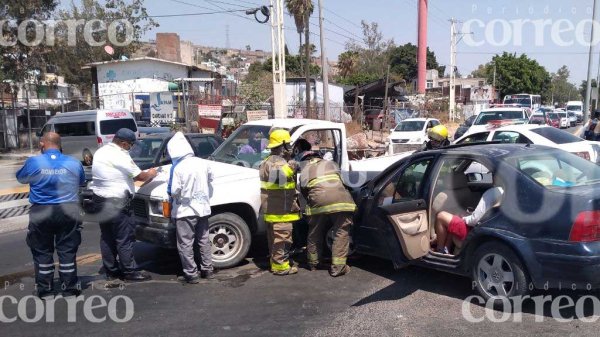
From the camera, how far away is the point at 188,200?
224 inches

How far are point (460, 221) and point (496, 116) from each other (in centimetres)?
1510

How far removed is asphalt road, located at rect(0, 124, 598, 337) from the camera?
14.6ft

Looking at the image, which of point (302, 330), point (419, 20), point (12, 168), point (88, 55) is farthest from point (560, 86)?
point (302, 330)

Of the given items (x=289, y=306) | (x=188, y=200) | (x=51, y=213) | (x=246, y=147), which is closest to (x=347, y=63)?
(x=246, y=147)

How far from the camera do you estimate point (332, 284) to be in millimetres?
5699

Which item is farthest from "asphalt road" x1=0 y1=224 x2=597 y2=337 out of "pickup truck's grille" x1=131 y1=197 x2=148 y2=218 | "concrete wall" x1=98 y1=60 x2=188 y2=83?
"concrete wall" x1=98 y1=60 x2=188 y2=83

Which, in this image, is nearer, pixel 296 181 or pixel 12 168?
pixel 296 181

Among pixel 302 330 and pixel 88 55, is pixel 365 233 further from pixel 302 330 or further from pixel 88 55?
pixel 88 55

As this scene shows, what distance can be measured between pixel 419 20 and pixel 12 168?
47.4 meters

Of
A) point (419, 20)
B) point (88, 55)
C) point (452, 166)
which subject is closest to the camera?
point (452, 166)

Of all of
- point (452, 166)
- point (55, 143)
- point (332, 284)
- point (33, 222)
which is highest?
point (55, 143)

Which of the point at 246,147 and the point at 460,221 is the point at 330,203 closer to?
the point at 460,221

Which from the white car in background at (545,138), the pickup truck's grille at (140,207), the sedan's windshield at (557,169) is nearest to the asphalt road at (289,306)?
the pickup truck's grille at (140,207)

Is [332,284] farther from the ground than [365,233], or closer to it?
closer to it
